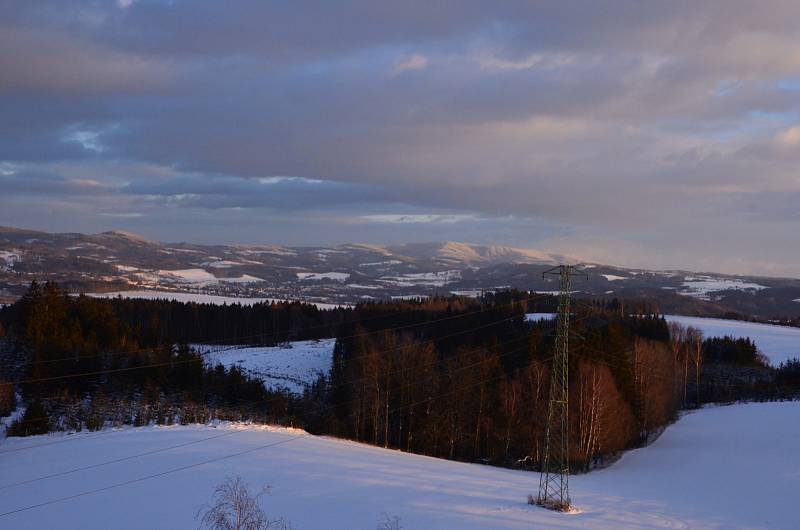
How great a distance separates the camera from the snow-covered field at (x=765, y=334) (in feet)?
295

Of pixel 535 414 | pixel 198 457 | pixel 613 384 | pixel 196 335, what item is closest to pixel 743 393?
pixel 613 384

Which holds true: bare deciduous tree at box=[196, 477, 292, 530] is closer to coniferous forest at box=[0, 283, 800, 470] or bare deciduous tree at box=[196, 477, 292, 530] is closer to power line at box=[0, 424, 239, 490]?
power line at box=[0, 424, 239, 490]

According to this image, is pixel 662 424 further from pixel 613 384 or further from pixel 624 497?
pixel 624 497

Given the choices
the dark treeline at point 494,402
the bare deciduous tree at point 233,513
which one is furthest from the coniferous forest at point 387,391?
the bare deciduous tree at point 233,513

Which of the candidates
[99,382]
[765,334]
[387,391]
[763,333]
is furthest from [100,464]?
[763,333]

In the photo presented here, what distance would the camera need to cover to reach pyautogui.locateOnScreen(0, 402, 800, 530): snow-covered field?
2100 centimetres

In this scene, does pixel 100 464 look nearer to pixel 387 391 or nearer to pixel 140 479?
pixel 140 479

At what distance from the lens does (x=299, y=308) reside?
357 feet

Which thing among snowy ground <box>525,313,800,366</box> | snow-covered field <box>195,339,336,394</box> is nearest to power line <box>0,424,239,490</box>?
snow-covered field <box>195,339,336,394</box>

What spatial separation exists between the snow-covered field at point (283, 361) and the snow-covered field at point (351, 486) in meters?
34.3

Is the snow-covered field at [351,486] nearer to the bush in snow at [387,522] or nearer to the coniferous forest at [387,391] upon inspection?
the bush in snow at [387,522]

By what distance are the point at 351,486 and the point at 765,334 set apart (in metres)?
99.9

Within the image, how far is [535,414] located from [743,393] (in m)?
38.4

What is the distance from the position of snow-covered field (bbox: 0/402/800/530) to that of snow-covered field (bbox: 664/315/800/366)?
58218 millimetres
